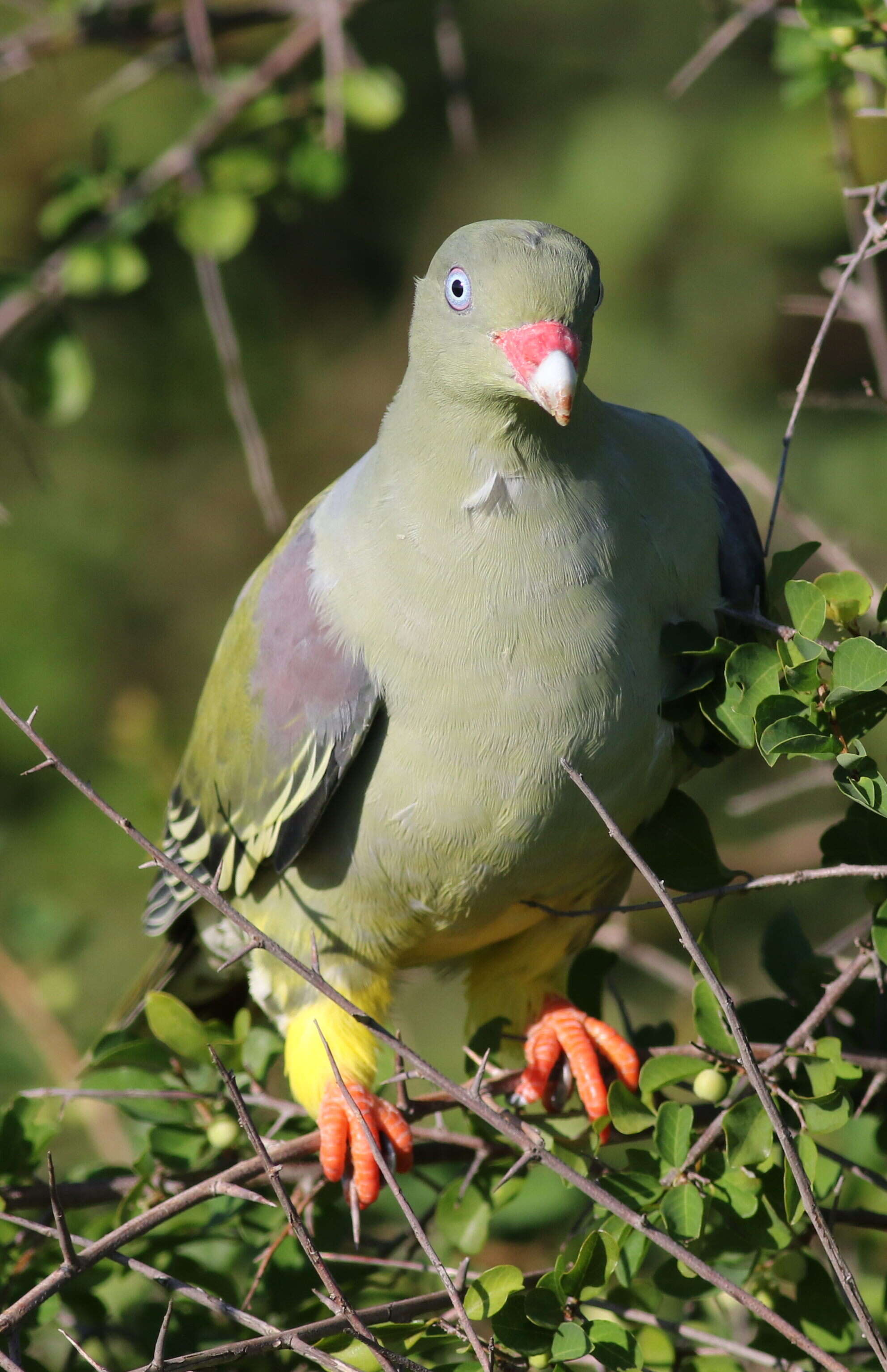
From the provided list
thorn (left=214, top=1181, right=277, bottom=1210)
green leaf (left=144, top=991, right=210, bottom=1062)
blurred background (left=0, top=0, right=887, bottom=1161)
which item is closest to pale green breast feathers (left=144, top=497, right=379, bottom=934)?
green leaf (left=144, top=991, right=210, bottom=1062)

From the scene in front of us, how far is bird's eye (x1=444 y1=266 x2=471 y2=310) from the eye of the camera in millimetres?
2340

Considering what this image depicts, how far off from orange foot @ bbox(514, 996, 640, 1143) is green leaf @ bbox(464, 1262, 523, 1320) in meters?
0.74

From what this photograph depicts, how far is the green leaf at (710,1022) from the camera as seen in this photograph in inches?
87.0

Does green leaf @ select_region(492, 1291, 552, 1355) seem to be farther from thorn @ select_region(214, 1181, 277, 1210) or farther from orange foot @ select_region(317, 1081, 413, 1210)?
orange foot @ select_region(317, 1081, 413, 1210)

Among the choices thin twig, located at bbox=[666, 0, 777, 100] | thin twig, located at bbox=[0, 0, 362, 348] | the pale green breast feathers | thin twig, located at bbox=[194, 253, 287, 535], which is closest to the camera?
the pale green breast feathers

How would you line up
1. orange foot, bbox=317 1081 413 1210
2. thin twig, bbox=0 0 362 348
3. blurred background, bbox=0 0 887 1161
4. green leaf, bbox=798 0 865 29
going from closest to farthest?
1. green leaf, bbox=798 0 865 29
2. orange foot, bbox=317 1081 413 1210
3. thin twig, bbox=0 0 362 348
4. blurred background, bbox=0 0 887 1161

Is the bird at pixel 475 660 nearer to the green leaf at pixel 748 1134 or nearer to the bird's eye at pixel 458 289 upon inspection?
the bird's eye at pixel 458 289

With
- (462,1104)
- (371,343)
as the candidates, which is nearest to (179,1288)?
(462,1104)

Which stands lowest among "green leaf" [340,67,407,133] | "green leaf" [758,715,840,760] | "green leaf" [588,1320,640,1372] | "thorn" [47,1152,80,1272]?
"green leaf" [588,1320,640,1372]

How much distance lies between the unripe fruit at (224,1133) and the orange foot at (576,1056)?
1.80 ft

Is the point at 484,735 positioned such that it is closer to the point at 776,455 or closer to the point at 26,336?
the point at 26,336

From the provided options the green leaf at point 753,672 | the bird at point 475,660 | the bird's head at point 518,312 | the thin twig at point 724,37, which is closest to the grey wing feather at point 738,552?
the bird at point 475,660

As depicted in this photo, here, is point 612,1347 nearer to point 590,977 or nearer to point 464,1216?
point 464,1216

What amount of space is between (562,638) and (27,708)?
3.79 meters
